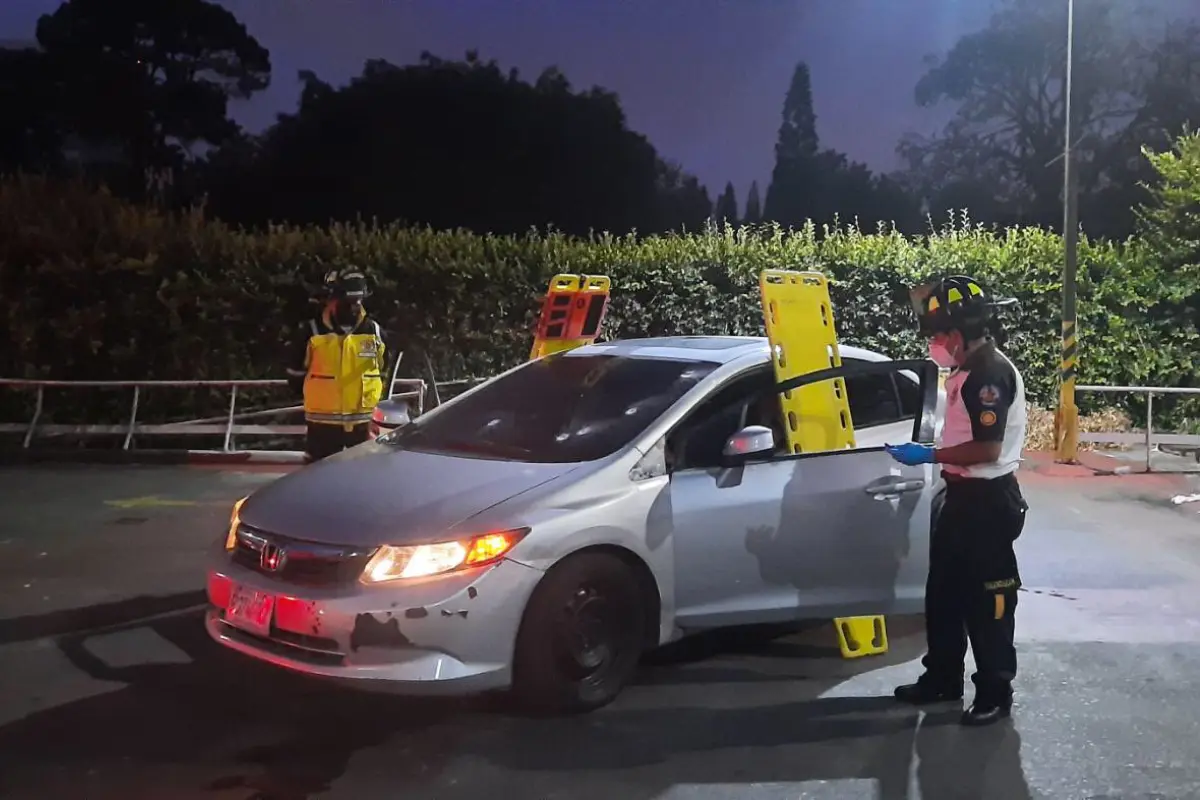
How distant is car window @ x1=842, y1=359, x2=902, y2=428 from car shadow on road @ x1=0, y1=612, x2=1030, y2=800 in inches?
50.8

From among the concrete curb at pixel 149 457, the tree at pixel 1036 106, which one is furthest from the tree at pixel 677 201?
the concrete curb at pixel 149 457

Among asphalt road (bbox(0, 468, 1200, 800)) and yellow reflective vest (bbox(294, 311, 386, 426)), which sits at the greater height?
yellow reflective vest (bbox(294, 311, 386, 426))

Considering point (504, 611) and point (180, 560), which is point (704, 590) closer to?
point (504, 611)

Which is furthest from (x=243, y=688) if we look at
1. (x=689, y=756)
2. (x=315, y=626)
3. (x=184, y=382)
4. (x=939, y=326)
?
(x=184, y=382)

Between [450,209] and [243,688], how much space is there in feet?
87.8

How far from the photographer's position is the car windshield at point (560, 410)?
5031 millimetres

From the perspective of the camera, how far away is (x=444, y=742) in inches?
174

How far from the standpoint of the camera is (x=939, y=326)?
4664 mm

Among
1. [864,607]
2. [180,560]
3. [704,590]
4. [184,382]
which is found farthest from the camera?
[184,382]

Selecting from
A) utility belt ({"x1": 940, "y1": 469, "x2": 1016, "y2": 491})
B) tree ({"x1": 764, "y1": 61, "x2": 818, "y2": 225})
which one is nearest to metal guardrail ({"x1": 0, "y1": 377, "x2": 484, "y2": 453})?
utility belt ({"x1": 940, "y1": 469, "x2": 1016, "y2": 491})

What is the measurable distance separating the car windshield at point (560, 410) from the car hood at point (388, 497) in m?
0.22

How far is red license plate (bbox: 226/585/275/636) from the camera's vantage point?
439 cm

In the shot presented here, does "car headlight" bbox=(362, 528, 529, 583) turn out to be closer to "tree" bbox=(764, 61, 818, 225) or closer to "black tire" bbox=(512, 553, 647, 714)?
"black tire" bbox=(512, 553, 647, 714)

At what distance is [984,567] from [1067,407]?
8.80 meters
